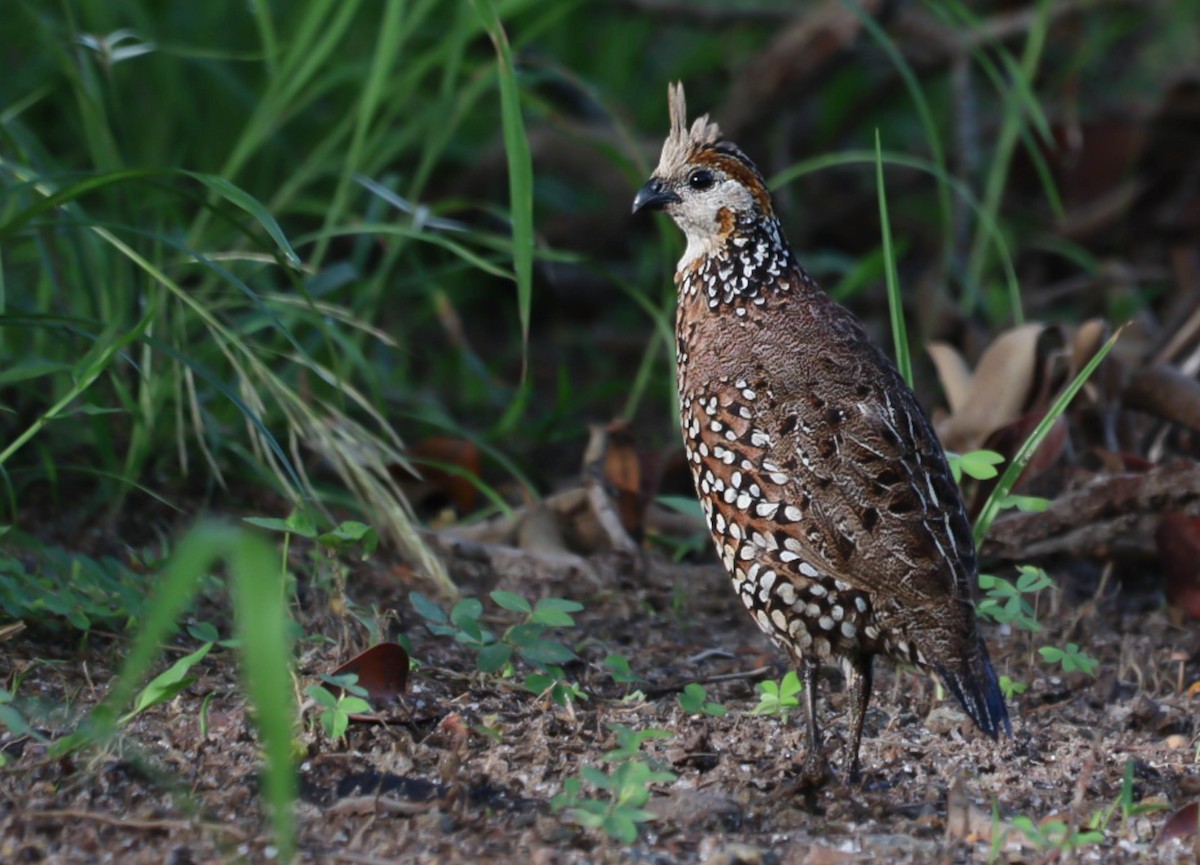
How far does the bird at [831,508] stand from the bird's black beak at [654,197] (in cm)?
39

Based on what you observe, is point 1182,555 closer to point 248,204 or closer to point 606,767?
point 606,767

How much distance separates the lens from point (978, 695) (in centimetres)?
317

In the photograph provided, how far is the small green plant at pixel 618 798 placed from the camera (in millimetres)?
2703

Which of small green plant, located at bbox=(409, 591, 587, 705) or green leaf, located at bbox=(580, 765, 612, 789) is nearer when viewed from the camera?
green leaf, located at bbox=(580, 765, 612, 789)

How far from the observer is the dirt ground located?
2.75 metres

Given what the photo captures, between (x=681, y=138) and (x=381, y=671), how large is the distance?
149 centimetres

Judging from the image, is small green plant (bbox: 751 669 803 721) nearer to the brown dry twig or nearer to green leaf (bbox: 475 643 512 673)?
green leaf (bbox: 475 643 512 673)

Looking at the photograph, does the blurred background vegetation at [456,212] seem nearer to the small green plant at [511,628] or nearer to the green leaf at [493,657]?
the small green plant at [511,628]

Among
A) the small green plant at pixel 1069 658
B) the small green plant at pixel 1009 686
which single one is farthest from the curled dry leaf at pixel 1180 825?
the small green plant at pixel 1009 686

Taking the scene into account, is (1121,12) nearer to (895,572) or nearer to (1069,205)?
(1069,205)

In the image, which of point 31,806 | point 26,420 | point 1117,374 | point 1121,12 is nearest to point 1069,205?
point 1121,12

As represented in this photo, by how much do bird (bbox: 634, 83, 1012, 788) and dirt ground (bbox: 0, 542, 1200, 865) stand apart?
0.17m

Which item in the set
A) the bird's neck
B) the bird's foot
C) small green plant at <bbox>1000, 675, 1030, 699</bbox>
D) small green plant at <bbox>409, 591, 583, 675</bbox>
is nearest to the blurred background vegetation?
the bird's neck

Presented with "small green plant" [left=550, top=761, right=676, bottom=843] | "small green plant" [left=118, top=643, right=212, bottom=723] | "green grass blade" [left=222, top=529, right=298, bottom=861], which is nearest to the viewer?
"green grass blade" [left=222, top=529, right=298, bottom=861]
